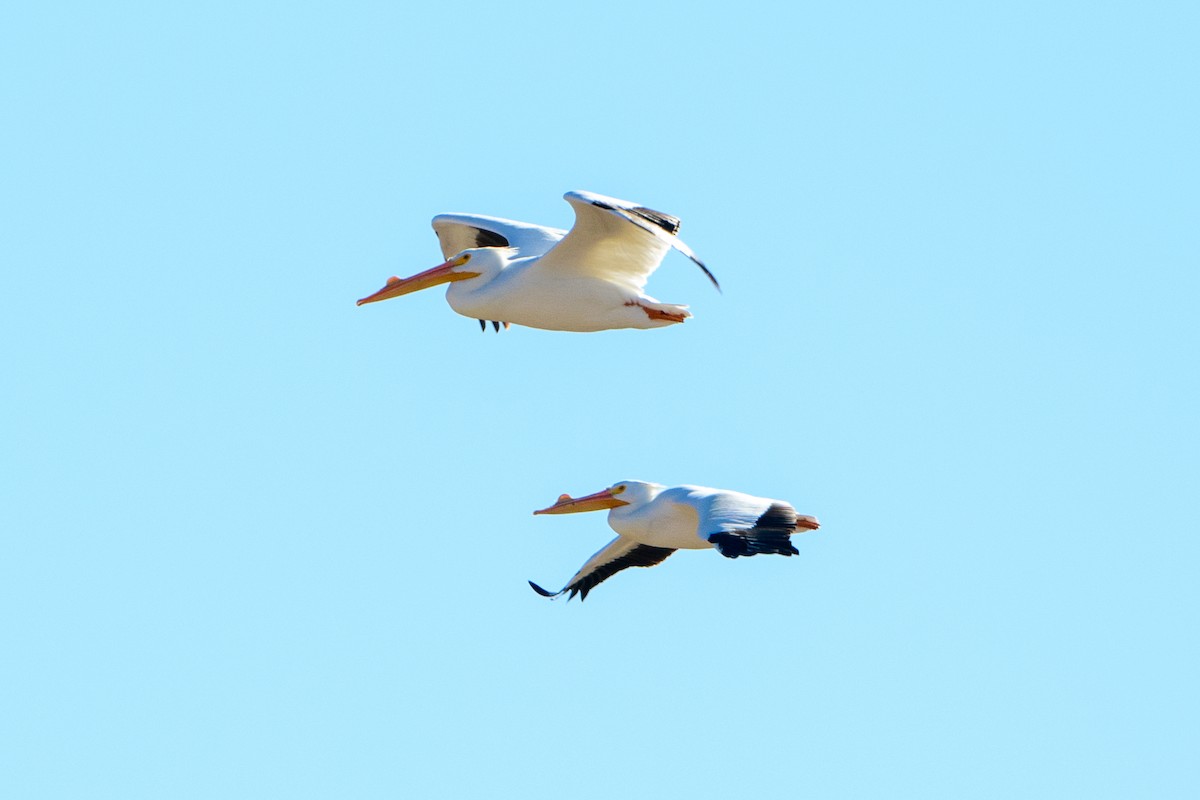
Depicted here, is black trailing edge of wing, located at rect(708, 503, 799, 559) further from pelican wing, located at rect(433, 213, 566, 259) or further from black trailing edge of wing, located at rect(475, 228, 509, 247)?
black trailing edge of wing, located at rect(475, 228, 509, 247)

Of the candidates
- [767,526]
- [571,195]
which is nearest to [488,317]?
[571,195]

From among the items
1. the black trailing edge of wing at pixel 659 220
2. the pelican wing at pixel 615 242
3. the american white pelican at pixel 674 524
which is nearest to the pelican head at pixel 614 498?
the american white pelican at pixel 674 524

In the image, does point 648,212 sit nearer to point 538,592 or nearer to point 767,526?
point 767,526

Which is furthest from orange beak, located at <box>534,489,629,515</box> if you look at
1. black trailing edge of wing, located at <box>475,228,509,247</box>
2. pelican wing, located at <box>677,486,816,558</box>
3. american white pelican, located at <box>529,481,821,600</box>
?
black trailing edge of wing, located at <box>475,228,509,247</box>

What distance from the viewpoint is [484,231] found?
52.2ft

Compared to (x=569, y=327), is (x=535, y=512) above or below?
below

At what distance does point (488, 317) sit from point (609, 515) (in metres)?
1.64

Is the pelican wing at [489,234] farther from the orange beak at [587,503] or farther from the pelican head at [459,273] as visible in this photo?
the orange beak at [587,503]

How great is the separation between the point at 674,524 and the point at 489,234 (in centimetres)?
295

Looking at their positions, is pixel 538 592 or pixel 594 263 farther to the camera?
pixel 538 592

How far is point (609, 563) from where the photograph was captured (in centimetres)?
1510

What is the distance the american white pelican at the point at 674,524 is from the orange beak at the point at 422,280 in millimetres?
1751

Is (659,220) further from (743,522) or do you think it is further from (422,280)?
(422,280)

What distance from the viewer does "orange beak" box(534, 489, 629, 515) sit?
14.9 m
